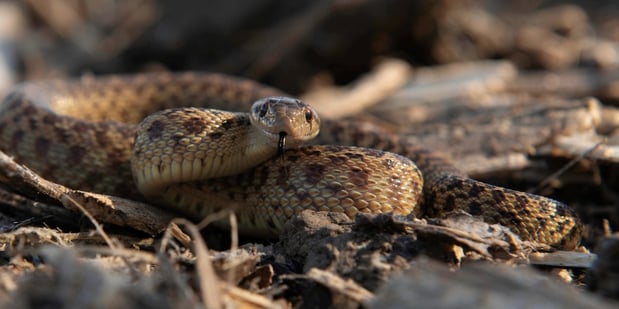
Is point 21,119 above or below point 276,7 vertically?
below

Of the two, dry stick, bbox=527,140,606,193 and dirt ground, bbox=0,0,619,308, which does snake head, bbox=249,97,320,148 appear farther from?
dry stick, bbox=527,140,606,193

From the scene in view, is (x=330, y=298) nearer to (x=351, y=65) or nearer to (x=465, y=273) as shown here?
(x=465, y=273)

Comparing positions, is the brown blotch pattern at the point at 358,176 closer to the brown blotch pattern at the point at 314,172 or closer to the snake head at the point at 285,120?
the brown blotch pattern at the point at 314,172

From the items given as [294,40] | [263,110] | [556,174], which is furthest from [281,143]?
[294,40]

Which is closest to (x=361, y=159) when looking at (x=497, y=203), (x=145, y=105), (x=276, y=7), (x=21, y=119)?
(x=497, y=203)

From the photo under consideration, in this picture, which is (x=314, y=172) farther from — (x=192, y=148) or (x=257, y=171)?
(x=192, y=148)
